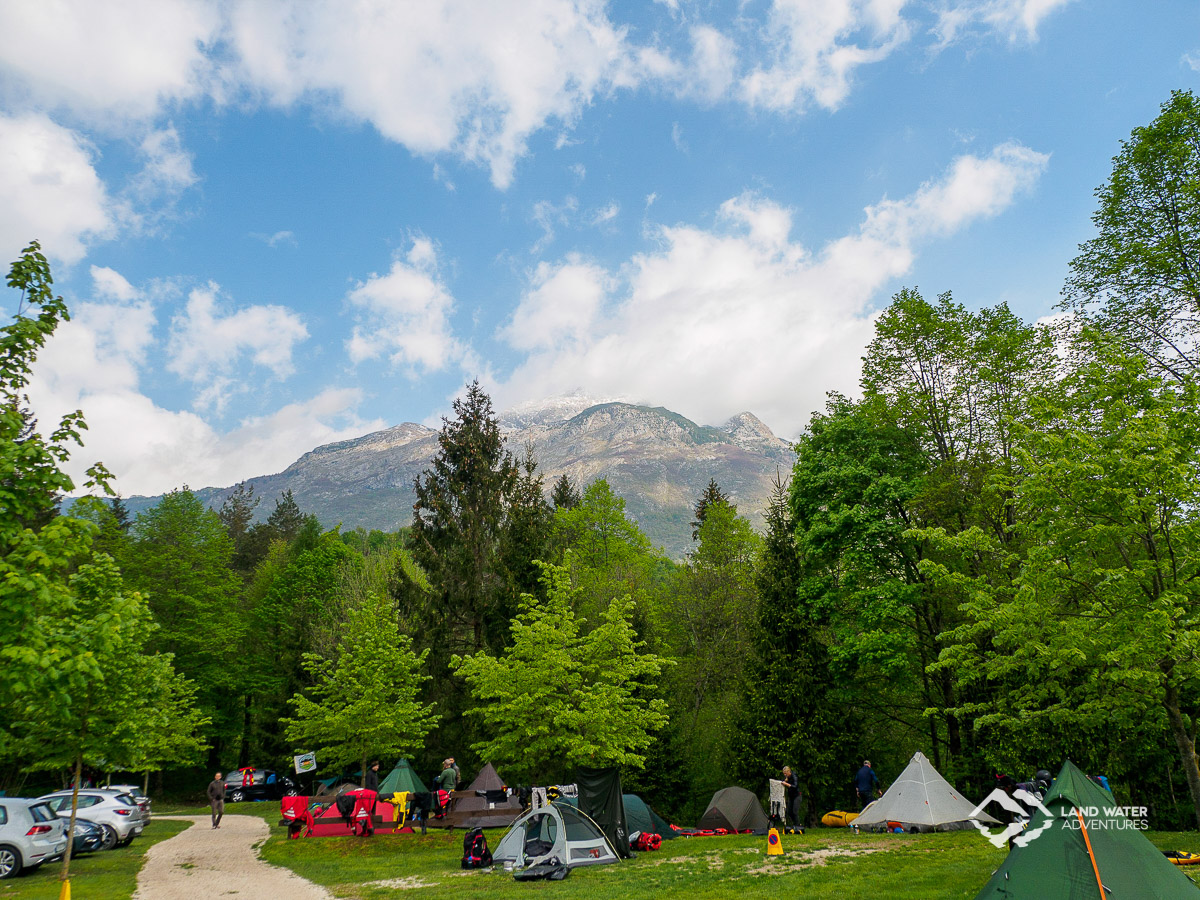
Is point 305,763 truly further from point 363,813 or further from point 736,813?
point 736,813

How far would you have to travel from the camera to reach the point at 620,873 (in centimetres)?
1585

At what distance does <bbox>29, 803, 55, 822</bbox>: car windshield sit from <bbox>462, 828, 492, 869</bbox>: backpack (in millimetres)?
9600

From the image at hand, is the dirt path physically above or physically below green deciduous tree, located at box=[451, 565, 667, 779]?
below

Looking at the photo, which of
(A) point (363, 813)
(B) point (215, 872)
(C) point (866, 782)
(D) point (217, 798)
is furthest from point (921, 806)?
(D) point (217, 798)

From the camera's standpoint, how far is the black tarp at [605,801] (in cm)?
1845

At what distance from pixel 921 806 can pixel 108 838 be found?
23896mm

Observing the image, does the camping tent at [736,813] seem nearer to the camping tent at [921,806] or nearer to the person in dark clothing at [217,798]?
the camping tent at [921,806]

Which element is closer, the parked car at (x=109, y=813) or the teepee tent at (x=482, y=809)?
the parked car at (x=109, y=813)

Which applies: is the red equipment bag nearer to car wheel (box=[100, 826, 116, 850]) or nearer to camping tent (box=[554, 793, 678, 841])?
car wheel (box=[100, 826, 116, 850])

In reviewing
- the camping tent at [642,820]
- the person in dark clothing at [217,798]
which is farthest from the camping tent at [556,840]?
the person in dark clothing at [217,798]

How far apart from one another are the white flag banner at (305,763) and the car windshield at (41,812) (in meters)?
9.50

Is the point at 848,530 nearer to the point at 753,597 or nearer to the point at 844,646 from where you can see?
the point at 844,646

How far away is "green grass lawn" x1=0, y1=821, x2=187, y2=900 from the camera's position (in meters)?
13.2

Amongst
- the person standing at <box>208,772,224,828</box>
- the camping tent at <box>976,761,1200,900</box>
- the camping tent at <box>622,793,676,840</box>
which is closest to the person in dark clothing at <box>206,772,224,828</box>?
the person standing at <box>208,772,224,828</box>
